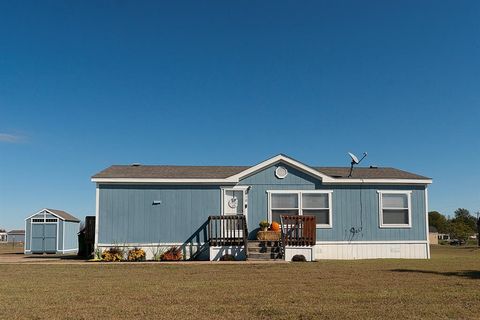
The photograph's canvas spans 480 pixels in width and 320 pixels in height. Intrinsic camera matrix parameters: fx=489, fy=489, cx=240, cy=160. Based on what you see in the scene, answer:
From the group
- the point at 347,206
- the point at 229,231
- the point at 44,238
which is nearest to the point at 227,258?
the point at 229,231

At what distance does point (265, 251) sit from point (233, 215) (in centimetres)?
190

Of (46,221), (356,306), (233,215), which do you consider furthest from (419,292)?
(46,221)

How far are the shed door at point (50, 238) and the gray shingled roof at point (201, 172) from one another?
8812mm

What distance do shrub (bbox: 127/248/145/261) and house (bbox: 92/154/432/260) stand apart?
49cm

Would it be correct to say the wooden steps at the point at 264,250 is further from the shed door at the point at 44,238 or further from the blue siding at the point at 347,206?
the shed door at the point at 44,238

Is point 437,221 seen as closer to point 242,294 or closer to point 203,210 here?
point 203,210

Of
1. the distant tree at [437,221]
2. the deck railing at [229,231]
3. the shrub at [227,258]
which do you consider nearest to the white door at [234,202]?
the deck railing at [229,231]

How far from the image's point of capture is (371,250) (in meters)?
18.2

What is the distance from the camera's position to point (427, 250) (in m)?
18.5

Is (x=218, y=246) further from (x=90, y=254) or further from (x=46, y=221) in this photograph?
(x=46, y=221)

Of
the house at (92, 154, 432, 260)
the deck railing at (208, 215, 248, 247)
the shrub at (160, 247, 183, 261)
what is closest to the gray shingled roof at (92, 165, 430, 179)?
the house at (92, 154, 432, 260)

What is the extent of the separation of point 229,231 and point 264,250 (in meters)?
1.48

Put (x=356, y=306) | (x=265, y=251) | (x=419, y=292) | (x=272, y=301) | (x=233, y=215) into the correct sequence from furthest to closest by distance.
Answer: (x=233, y=215) → (x=265, y=251) → (x=419, y=292) → (x=272, y=301) → (x=356, y=306)

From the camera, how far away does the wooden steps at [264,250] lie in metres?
16.2
